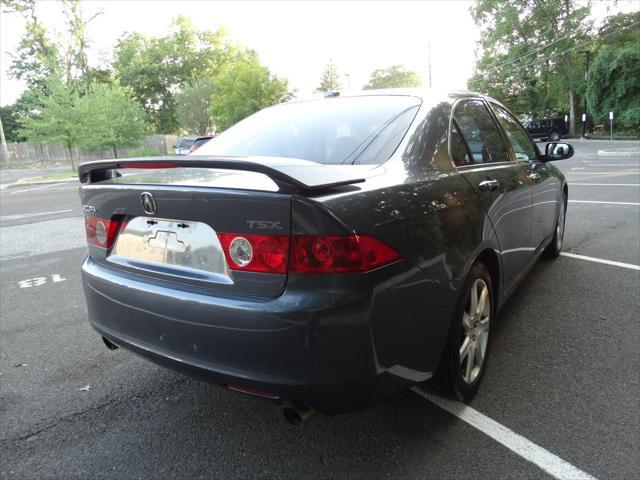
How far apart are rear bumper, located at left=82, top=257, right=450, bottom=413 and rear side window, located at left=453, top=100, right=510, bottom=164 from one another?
4.12 feet

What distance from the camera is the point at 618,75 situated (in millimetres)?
31328

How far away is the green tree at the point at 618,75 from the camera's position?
30328 mm

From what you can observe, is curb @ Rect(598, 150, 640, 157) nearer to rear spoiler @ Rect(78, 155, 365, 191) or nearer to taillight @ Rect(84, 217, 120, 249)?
rear spoiler @ Rect(78, 155, 365, 191)

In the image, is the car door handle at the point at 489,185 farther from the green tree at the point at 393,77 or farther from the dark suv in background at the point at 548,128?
the green tree at the point at 393,77

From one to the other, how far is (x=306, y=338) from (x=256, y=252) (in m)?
0.35

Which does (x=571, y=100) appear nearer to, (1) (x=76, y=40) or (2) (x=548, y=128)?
(2) (x=548, y=128)

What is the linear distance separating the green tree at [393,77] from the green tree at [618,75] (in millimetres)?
44704

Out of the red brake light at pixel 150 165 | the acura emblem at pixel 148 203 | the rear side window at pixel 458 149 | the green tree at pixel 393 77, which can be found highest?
the green tree at pixel 393 77

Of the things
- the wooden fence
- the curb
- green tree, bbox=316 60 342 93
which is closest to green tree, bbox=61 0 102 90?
the wooden fence

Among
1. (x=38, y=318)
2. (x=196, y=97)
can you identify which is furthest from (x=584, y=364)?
(x=196, y=97)

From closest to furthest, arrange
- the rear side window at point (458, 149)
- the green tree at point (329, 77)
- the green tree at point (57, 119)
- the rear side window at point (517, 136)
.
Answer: the rear side window at point (458, 149) → the rear side window at point (517, 136) → the green tree at point (57, 119) → the green tree at point (329, 77)

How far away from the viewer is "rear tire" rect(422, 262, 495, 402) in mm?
2174

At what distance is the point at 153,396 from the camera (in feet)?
8.61

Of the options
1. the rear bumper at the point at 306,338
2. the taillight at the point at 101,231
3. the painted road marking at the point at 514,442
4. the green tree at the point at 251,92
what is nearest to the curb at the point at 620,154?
the green tree at the point at 251,92
